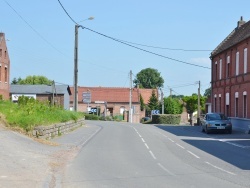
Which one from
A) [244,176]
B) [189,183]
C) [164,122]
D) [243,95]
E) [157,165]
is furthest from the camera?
[164,122]

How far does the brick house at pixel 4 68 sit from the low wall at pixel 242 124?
1090 inches

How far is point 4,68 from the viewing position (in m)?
Result: 57.2

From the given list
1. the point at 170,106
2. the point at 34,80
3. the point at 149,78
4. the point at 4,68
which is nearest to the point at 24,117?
the point at 4,68

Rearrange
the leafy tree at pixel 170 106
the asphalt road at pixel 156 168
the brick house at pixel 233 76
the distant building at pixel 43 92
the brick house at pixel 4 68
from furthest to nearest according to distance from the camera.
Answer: the leafy tree at pixel 170 106, the distant building at pixel 43 92, the brick house at pixel 4 68, the brick house at pixel 233 76, the asphalt road at pixel 156 168

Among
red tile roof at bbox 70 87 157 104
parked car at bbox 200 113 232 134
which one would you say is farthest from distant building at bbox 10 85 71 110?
parked car at bbox 200 113 232 134

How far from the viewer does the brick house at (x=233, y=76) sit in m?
37.8

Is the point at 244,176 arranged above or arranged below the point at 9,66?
below

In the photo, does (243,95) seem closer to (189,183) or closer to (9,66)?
(189,183)

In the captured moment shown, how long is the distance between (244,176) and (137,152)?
7.15 m

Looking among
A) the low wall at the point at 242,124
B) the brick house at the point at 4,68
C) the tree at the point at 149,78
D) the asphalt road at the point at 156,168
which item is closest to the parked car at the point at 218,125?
the low wall at the point at 242,124

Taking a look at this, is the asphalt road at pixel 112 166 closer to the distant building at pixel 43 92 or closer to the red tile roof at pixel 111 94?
the distant building at pixel 43 92

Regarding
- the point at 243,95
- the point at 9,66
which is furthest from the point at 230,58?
the point at 9,66

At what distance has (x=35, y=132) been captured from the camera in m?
20.6

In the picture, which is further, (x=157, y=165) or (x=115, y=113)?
(x=115, y=113)
